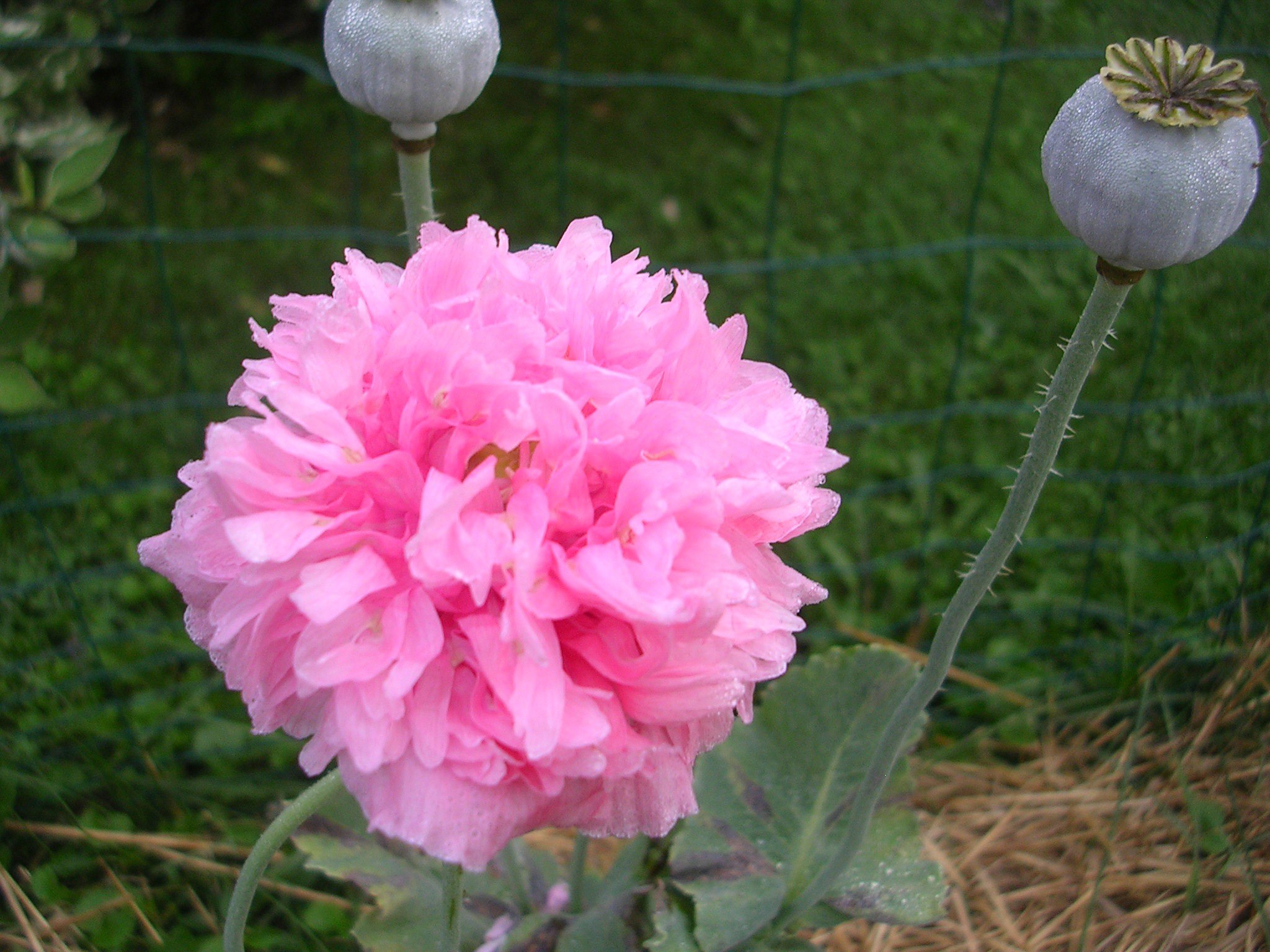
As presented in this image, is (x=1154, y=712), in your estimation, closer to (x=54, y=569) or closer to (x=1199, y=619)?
(x=1199, y=619)

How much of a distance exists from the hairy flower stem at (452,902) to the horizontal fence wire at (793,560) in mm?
794

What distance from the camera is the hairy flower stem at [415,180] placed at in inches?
36.7

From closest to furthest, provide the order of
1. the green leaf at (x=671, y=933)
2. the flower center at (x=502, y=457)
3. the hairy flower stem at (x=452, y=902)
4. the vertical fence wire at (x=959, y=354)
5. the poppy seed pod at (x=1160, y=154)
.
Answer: the poppy seed pod at (x=1160, y=154) → the flower center at (x=502, y=457) → the hairy flower stem at (x=452, y=902) → the green leaf at (x=671, y=933) → the vertical fence wire at (x=959, y=354)

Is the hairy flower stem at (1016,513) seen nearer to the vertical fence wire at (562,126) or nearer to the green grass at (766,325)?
the green grass at (766,325)

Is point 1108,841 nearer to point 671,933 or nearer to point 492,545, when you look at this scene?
point 671,933

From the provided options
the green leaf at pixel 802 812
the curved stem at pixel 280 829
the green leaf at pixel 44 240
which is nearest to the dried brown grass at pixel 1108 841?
the green leaf at pixel 802 812

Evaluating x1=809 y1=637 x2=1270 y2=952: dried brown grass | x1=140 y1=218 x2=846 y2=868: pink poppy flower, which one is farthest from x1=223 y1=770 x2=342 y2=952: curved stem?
x1=809 y1=637 x2=1270 y2=952: dried brown grass

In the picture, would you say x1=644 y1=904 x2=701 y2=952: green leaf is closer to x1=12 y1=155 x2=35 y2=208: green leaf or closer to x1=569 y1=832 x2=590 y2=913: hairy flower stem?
x1=569 y1=832 x2=590 y2=913: hairy flower stem

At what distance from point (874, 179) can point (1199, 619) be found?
1568mm

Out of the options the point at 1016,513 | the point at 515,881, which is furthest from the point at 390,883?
the point at 1016,513

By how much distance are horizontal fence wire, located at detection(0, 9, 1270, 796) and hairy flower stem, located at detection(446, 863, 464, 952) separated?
0.79 metres

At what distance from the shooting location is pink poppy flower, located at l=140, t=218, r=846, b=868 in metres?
0.71

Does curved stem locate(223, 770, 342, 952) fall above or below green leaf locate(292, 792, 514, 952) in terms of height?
above

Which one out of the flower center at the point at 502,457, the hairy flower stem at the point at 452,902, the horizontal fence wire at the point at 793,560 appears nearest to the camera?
the flower center at the point at 502,457
